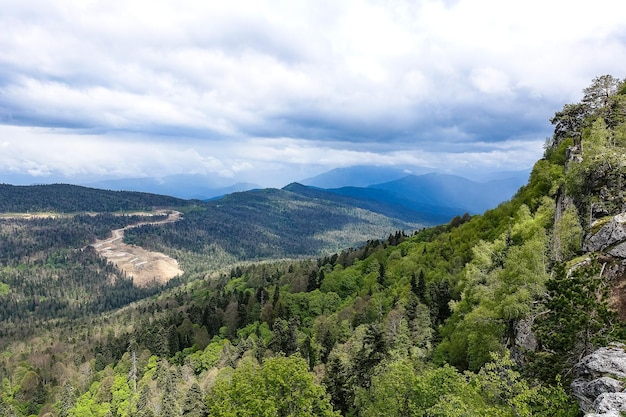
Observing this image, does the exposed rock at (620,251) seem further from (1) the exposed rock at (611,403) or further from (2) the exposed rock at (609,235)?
(1) the exposed rock at (611,403)

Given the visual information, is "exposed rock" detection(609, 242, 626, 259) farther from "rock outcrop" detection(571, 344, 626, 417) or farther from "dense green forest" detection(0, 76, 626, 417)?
"rock outcrop" detection(571, 344, 626, 417)

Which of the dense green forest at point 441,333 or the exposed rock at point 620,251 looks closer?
the dense green forest at point 441,333

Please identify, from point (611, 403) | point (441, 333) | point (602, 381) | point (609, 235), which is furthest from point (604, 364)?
point (441, 333)

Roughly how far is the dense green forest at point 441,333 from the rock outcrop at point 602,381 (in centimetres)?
119

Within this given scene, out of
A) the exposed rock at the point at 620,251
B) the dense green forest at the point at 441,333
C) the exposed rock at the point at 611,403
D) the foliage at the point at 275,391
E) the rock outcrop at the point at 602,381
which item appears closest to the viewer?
the exposed rock at the point at 611,403

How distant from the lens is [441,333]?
72.0 meters

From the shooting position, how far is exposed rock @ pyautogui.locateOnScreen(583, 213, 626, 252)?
3556cm

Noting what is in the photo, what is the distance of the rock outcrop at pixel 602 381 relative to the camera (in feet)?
62.2

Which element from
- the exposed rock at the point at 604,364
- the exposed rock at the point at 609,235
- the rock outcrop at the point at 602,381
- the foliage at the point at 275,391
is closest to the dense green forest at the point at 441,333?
the foliage at the point at 275,391

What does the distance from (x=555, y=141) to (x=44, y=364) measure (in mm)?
216456

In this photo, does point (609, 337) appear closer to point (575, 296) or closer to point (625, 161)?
point (575, 296)

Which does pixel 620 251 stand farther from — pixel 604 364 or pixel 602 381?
pixel 602 381

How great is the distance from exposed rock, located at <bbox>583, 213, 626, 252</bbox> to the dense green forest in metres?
0.40

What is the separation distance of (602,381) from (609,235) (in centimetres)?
2084
